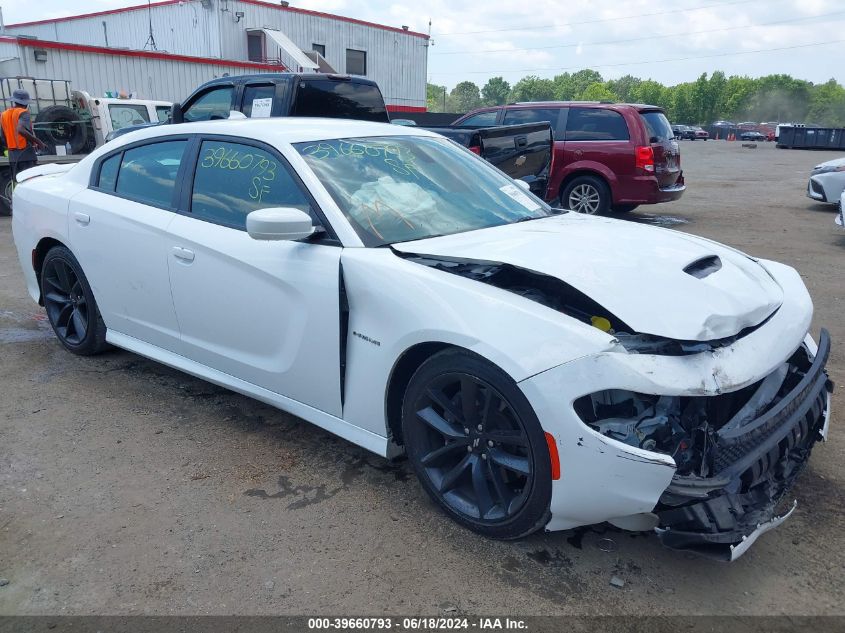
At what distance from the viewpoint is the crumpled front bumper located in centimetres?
234

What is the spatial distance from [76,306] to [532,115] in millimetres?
7892

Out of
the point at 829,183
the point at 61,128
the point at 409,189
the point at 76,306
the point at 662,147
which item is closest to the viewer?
the point at 409,189

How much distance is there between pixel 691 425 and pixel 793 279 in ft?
4.30

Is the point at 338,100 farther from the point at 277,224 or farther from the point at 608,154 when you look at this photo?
the point at 277,224

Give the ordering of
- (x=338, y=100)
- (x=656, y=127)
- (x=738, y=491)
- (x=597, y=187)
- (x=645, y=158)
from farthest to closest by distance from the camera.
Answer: (x=597, y=187) < (x=656, y=127) < (x=645, y=158) < (x=338, y=100) < (x=738, y=491)

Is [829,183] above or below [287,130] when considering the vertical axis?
below

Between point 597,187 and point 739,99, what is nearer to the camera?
point 597,187

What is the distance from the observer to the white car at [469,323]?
241 cm

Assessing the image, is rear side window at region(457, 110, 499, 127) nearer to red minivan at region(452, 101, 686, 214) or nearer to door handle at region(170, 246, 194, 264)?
red minivan at region(452, 101, 686, 214)

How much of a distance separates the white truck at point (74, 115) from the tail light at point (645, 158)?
8763 mm

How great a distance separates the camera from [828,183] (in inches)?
456

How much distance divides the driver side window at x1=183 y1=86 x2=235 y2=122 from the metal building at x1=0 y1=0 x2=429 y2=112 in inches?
385

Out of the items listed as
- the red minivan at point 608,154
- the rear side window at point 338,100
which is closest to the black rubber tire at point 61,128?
the rear side window at point 338,100

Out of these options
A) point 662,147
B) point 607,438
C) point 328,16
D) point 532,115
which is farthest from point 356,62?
point 607,438
